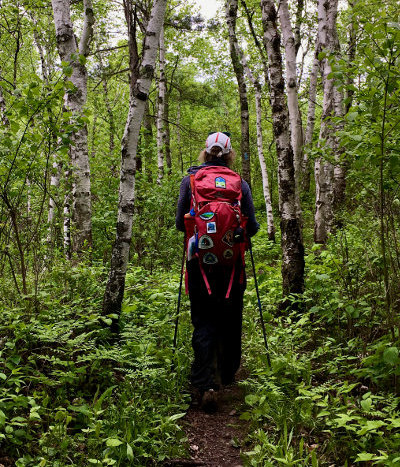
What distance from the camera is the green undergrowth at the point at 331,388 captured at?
2.50 meters

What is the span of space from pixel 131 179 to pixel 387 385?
3.06 metres

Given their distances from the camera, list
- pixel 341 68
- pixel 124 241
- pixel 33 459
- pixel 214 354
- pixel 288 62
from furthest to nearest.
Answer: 1. pixel 288 62
2. pixel 124 241
3. pixel 214 354
4. pixel 341 68
5. pixel 33 459

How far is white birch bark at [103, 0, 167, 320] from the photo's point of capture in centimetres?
397

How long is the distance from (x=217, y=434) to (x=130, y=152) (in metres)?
2.84

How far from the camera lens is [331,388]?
297cm

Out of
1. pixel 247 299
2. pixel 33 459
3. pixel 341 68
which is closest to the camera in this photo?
pixel 33 459

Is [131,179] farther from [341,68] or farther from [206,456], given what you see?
[206,456]

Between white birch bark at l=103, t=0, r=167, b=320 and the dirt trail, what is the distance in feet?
4.64

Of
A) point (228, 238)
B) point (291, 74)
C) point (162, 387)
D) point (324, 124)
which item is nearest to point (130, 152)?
point (228, 238)

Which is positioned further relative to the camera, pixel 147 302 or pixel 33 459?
pixel 147 302

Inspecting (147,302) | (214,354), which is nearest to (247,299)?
(147,302)

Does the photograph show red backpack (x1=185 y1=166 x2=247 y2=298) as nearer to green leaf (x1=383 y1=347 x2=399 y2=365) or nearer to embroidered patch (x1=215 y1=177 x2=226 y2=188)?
embroidered patch (x1=215 y1=177 x2=226 y2=188)

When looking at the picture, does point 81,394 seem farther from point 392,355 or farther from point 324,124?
point 324,124

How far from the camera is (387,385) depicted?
3.03 m
